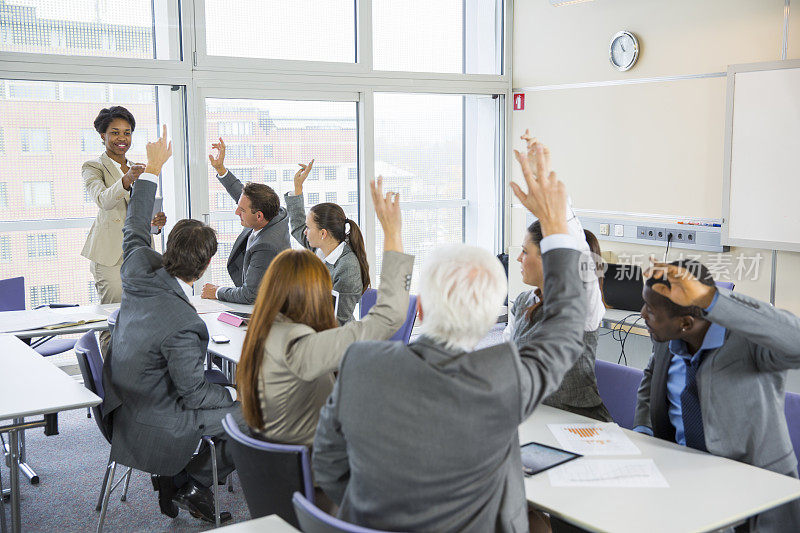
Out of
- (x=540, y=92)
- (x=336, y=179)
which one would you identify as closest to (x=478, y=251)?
(x=336, y=179)

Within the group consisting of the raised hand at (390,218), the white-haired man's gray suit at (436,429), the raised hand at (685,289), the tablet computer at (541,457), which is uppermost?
the raised hand at (390,218)

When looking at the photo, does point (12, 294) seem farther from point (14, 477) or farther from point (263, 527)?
point (263, 527)

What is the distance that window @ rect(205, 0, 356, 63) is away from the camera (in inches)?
240

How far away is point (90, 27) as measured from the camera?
221 inches

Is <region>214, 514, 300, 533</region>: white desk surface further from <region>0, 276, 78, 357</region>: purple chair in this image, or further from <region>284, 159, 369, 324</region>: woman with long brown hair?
<region>0, 276, 78, 357</region>: purple chair

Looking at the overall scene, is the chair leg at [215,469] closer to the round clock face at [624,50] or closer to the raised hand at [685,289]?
the raised hand at [685,289]

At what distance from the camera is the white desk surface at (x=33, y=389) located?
2879 mm

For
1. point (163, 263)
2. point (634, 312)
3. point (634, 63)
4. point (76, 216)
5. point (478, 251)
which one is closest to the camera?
point (478, 251)

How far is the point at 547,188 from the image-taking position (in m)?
2.02

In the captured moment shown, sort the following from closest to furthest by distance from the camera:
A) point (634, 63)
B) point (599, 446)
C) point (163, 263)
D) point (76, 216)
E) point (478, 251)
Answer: point (478, 251) < point (599, 446) < point (163, 263) < point (76, 216) < point (634, 63)

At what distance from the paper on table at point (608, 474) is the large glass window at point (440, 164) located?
4.71 meters

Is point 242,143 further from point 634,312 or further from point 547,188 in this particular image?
point 547,188

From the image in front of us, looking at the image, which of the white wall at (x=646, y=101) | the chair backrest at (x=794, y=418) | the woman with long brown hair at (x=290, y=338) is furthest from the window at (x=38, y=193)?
the chair backrest at (x=794, y=418)

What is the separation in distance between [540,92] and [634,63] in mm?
1137
